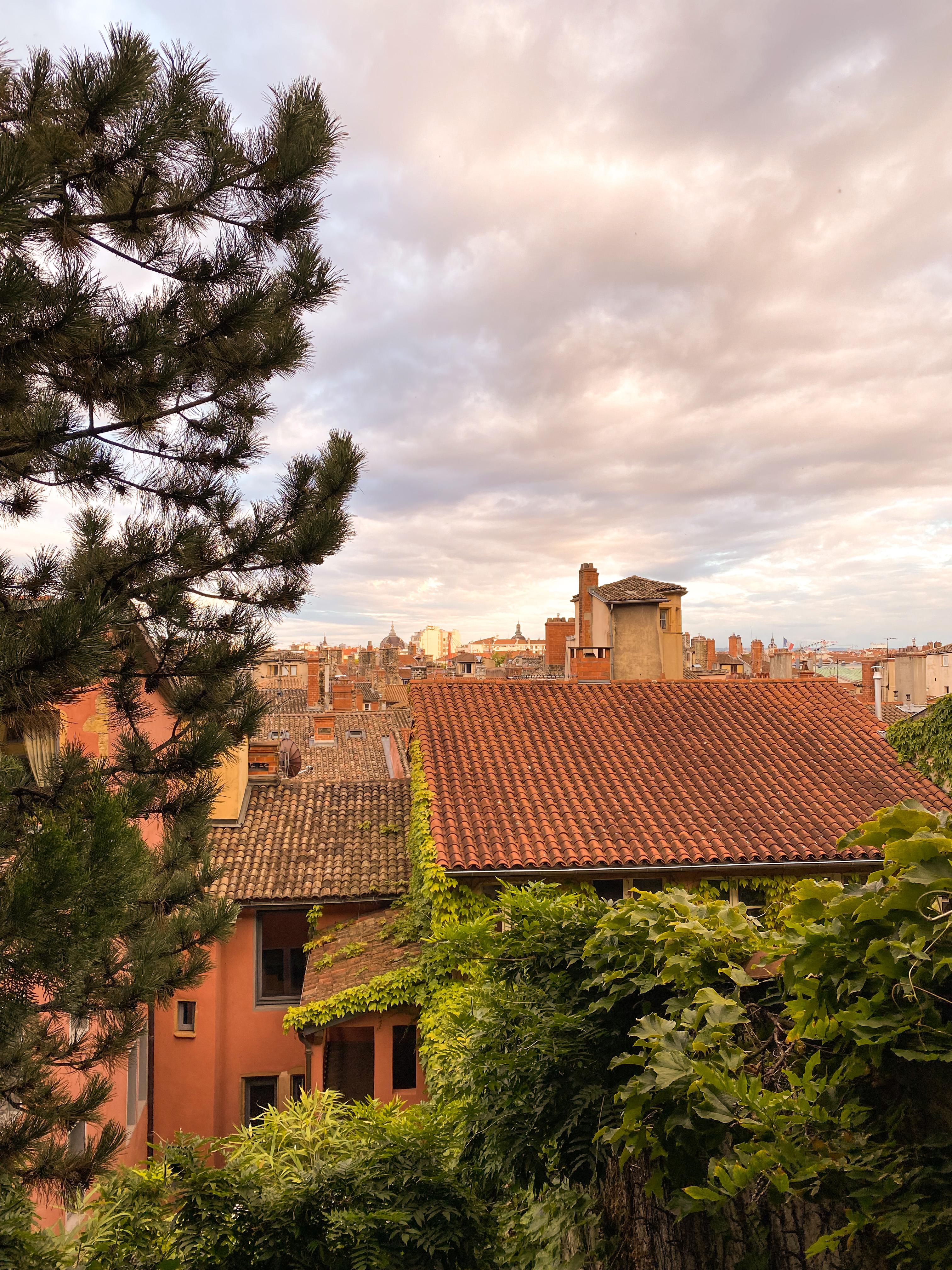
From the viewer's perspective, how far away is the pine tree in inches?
138

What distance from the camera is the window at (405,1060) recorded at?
1086 cm

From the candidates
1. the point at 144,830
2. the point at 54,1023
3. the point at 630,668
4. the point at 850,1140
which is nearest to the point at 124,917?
the point at 54,1023

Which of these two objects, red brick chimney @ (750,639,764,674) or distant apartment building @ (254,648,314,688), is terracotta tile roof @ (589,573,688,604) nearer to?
red brick chimney @ (750,639,764,674)

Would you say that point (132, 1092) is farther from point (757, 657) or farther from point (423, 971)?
point (757, 657)

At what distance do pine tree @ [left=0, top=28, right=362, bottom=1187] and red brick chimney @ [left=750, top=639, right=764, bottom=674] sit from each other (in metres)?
46.8

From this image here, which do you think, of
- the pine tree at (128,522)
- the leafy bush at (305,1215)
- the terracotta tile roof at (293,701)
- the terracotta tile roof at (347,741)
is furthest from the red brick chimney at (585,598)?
the terracotta tile roof at (293,701)

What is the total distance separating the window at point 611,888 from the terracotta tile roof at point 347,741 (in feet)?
29.6

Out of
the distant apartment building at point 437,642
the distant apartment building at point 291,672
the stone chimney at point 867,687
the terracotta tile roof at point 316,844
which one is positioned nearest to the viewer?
the terracotta tile roof at point 316,844

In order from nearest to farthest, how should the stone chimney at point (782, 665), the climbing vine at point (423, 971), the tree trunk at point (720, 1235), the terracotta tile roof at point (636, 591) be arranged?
1. the tree trunk at point (720, 1235)
2. the climbing vine at point (423, 971)
3. the terracotta tile roof at point (636, 591)
4. the stone chimney at point (782, 665)

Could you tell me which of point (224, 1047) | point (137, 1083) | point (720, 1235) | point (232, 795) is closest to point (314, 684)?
point (232, 795)

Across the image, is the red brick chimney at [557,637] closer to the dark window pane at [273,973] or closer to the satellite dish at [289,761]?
the satellite dish at [289,761]

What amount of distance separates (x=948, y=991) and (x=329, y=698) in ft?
177

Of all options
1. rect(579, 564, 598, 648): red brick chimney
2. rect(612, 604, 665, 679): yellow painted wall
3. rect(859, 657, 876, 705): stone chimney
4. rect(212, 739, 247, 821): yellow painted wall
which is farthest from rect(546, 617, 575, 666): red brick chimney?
rect(212, 739, 247, 821): yellow painted wall

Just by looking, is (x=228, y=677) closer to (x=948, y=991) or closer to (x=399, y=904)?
(x=948, y=991)
